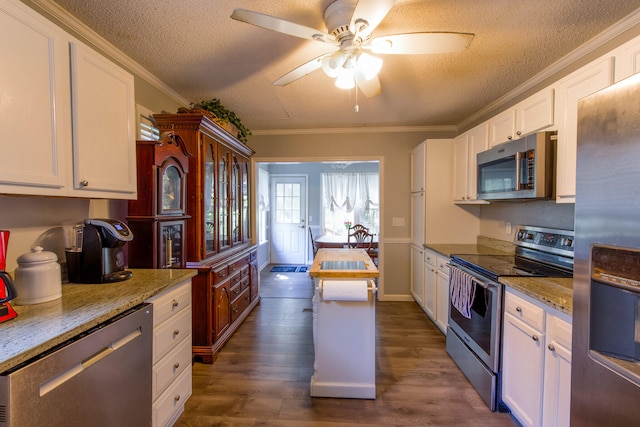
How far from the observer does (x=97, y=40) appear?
72.3 inches

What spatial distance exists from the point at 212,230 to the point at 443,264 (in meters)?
2.20

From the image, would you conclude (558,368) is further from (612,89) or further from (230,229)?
(230,229)

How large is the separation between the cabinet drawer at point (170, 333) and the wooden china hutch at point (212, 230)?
629mm

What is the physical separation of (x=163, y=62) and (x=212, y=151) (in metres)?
0.74

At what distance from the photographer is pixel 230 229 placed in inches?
114

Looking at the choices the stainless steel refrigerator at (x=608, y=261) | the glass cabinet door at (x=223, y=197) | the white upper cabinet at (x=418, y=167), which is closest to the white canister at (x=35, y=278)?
the glass cabinet door at (x=223, y=197)

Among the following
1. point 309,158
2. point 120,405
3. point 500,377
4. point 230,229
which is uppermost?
point 309,158

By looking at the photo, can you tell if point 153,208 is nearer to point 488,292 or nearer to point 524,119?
point 488,292

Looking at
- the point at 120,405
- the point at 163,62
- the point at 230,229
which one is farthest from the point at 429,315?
the point at 163,62

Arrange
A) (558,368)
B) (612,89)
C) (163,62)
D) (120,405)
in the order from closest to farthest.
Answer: (612,89) < (120,405) < (558,368) < (163,62)

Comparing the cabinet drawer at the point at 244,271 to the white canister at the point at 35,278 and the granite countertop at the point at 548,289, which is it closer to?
the white canister at the point at 35,278

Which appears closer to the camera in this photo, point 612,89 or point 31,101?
point 612,89

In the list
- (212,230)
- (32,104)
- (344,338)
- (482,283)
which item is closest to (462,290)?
(482,283)

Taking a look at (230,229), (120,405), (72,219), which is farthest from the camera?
(230,229)
